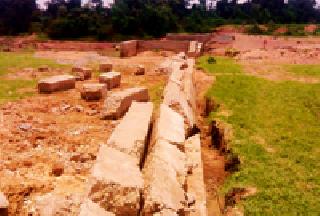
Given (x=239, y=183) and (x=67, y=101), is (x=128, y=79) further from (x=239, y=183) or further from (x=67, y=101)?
(x=239, y=183)

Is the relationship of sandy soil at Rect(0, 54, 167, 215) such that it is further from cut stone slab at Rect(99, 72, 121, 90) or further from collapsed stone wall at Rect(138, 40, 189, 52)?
collapsed stone wall at Rect(138, 40, 189, 52)

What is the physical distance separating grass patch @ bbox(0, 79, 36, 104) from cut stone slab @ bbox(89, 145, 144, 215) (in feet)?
16.1

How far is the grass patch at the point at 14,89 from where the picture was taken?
819cm

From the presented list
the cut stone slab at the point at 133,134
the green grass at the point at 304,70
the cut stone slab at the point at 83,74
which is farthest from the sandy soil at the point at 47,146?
the green grass at the point at 304,70

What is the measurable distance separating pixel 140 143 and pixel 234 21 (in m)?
34.9

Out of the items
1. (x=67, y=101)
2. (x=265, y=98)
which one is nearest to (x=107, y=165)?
(x=67, y=101)

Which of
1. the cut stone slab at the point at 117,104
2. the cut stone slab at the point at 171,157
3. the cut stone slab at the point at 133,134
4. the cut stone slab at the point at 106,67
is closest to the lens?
the cut stone slab at the point at 171,157

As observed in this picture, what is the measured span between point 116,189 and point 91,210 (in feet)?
1.20

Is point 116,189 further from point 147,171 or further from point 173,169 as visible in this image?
point 173,169

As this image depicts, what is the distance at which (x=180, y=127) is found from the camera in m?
5.39

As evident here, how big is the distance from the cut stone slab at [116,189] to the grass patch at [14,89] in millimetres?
4909

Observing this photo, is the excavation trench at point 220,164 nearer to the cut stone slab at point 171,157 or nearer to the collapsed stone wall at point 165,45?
the cut stone slab at point 171,157

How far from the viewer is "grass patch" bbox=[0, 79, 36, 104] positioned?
26.9 ft

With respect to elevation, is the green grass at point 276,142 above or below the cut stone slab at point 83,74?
below
